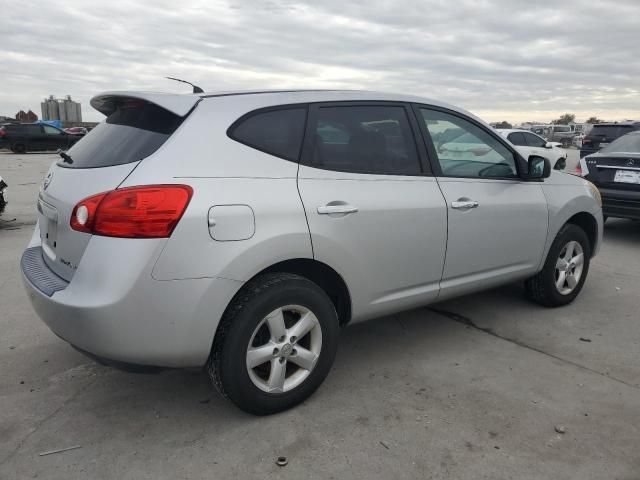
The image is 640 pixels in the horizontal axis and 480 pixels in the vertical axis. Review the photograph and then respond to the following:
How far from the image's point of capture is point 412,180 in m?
3.34

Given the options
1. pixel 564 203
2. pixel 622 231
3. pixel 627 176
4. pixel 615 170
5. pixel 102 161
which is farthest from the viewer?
pixel 622 231

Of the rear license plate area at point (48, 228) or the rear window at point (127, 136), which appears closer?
the rear window at point (127, 136)

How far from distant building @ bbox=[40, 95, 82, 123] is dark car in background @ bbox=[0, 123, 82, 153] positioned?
1471 inches

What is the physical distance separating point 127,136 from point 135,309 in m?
0.93

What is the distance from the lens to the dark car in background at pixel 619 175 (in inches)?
272

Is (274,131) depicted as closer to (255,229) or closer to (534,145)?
(255,229)

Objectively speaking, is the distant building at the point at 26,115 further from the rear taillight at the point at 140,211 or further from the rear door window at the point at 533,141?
the rear taillight at the point at 140,211

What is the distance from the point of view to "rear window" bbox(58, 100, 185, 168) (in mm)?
2621

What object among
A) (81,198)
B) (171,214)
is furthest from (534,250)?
(81,198)

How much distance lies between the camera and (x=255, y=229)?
258 cm

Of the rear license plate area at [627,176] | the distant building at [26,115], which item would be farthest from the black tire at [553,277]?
the distant building at [26,115]

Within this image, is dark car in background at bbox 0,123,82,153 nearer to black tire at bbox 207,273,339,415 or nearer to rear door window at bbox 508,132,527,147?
rear door window at bbox 508,132,527,147

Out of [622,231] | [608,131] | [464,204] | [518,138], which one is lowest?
[622,231]

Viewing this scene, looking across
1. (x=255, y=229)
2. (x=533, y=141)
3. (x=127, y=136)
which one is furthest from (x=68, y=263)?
(x=533, y=141)
